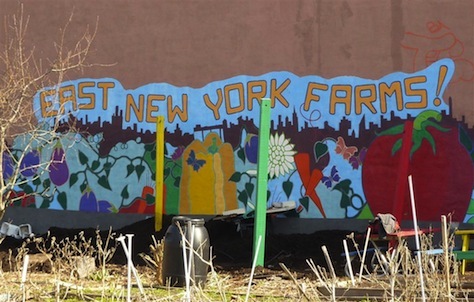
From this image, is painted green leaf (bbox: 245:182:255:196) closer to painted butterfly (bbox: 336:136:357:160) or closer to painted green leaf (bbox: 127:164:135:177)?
painted butterfly (bbox: 336:136:357:160)

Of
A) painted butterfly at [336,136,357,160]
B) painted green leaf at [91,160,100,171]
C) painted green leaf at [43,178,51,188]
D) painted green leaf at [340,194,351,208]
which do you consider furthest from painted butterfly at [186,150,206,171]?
painted green leaf at [43,178,51,188]

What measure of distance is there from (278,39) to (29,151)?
502cm

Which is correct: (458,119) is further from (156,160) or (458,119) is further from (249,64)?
(156,160)

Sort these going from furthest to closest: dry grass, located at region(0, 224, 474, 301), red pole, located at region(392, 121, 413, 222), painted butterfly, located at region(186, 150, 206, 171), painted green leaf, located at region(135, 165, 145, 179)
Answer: painted green leaf, located at region(135, 165, 145, 179) < painted butterfly, located at region(186, 150, 206, 171) < red pole, located at region(392, 121, 413, 222) < dry grass, located at region(0, 224, 474, 301)

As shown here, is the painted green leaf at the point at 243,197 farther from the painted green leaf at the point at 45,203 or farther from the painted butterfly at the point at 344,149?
the painted green leaf at the point at 45,203

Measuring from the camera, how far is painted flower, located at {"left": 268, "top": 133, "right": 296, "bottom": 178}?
1436 centimetres

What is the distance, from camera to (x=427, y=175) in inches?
545

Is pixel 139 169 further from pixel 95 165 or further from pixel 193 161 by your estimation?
pixel 193 161

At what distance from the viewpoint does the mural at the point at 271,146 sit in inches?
545

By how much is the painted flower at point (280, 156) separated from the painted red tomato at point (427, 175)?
1257mm

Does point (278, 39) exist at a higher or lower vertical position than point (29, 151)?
higher

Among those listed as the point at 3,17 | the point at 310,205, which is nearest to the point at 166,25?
the point at 3,17

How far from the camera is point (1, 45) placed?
51.7 feet

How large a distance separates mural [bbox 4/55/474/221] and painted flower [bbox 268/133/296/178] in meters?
0.02
